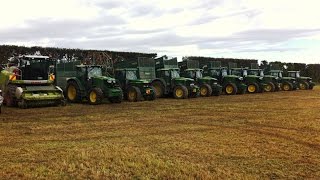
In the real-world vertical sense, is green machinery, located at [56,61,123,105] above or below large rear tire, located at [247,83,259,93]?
above

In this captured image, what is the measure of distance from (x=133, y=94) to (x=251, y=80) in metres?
11.3

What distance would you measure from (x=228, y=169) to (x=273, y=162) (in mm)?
925

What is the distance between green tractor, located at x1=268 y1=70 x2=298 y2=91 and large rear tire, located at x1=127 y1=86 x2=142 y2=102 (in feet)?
48.9

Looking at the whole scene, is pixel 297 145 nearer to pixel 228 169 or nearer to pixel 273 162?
pixel 273 162

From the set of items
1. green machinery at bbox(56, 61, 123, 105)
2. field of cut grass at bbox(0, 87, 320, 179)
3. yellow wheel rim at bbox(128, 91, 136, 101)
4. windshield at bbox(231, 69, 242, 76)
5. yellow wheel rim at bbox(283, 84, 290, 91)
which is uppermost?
windshield at bbox(231, 69, 242, 76)

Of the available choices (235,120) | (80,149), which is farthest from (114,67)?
(80,149)

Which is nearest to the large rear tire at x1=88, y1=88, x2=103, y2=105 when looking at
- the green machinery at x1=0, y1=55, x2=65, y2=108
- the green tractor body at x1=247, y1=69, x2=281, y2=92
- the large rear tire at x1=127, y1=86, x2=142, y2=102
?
the green machinery at x1=0, y1=55, x2=65, y2=108

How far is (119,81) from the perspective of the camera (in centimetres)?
1969

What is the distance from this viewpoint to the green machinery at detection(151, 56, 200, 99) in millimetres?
21469

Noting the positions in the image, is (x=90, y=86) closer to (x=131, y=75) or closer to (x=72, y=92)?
(x=72, y=92)

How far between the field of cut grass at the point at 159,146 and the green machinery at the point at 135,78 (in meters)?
6.03

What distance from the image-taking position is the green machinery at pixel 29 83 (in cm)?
1511

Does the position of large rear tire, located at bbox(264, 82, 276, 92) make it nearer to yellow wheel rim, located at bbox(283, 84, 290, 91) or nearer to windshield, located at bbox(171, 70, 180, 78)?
yellow wheel rim, located at bbox(283, 84, 290, 91)

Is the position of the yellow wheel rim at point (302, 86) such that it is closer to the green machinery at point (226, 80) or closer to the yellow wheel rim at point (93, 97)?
the green machinery at point (226, 80)
